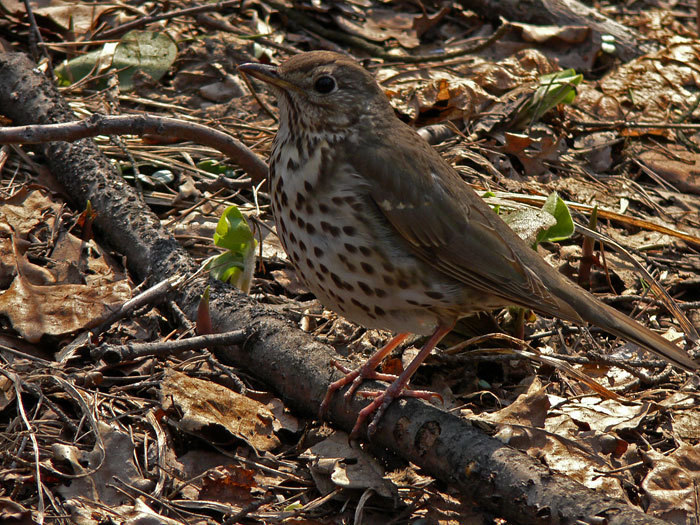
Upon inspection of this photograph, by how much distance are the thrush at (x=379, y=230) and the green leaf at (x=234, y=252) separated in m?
0.57

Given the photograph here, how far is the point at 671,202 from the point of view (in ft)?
18.0

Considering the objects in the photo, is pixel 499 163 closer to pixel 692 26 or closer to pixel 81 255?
pixel 81 255

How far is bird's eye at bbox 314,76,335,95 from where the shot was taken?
3.60 meters

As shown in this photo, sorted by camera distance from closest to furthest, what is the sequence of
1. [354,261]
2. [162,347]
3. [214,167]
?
[354,261] < [162,347] < [214,167]

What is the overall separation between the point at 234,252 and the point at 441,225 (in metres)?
1.16

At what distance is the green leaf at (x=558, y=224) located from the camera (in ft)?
Answer: 14.1

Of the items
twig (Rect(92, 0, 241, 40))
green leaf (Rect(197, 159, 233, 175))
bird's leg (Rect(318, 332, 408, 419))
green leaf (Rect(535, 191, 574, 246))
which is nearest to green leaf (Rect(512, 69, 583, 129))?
green leaf (Rect(535, 191, 574, 246))

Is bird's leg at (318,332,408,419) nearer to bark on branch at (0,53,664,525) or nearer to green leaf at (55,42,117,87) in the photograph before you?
bark on branch at (0,53,664,525)

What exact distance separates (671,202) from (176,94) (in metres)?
3.47

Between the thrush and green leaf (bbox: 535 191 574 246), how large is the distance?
60cm

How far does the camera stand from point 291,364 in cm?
360

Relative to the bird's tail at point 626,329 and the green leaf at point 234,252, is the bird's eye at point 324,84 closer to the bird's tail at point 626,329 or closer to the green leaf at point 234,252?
the green leaf at point 234,252

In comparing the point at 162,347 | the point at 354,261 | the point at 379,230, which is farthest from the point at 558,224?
the point at 162,347

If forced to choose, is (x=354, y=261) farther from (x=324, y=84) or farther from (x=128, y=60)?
(x=128, y=60)
